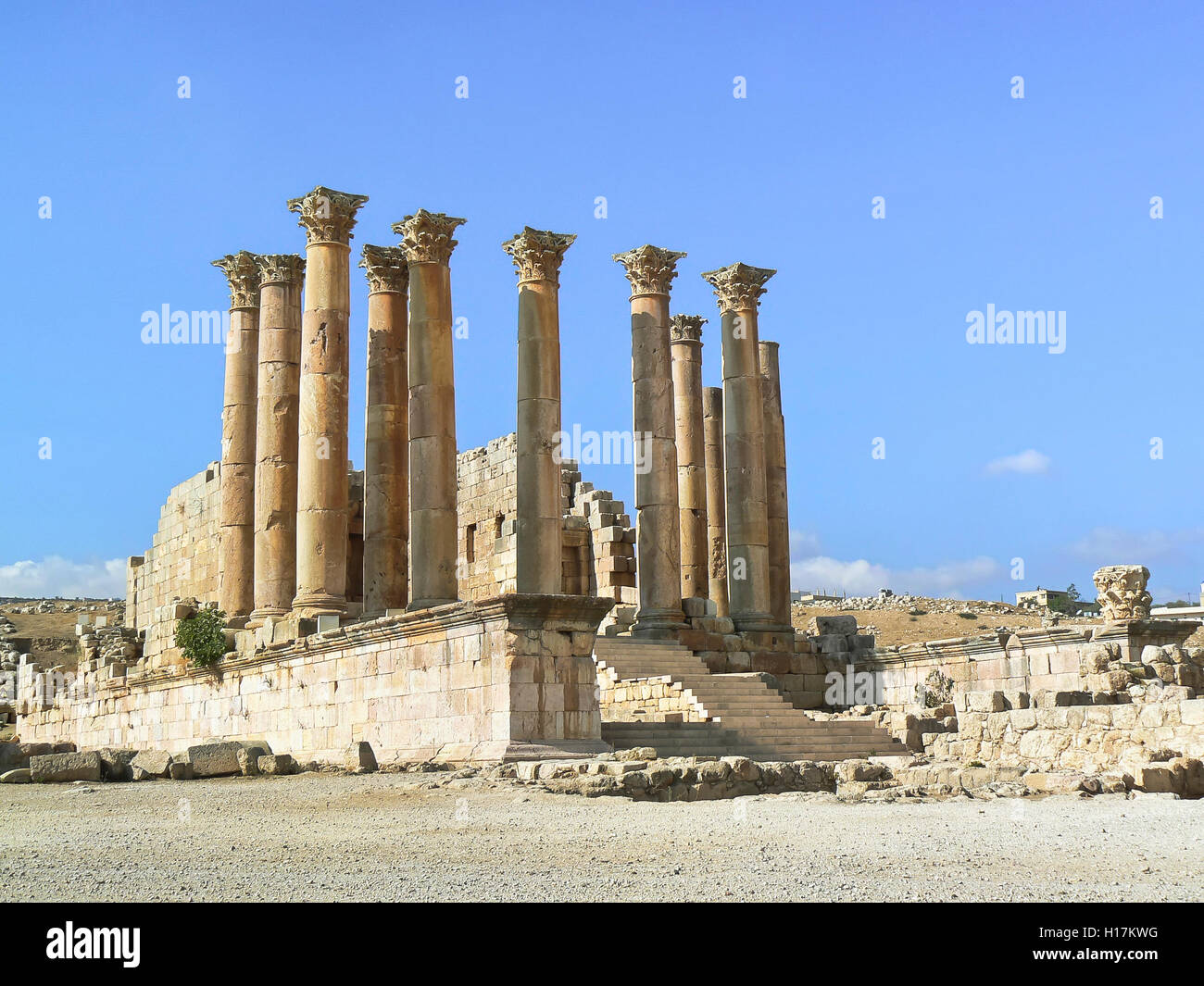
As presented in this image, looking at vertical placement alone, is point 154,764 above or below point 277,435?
below

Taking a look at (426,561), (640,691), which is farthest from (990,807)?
(426,561)

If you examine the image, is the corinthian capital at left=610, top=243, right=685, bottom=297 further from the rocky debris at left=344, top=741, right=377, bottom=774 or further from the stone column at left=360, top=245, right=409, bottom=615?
the rocky debris at left=344, top=741, right=377, bottom=774

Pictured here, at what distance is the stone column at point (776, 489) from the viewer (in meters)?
30.5

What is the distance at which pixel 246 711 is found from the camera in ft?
79.2

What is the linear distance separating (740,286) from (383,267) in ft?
25.6

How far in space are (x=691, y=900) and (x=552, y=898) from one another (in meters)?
0.75

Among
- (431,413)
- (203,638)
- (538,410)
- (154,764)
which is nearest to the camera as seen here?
(154,764)

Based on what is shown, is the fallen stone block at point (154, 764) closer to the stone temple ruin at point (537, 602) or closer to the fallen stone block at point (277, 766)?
the fallen stone block at point (277, 766)

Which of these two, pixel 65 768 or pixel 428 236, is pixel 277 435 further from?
pixel 65 768

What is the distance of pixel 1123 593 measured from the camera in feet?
73.4

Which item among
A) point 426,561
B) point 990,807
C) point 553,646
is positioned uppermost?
point 426,561

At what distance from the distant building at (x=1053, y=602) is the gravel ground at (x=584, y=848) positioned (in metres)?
64.8

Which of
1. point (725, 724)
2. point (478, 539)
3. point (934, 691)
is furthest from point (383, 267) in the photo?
point (934, 691)
